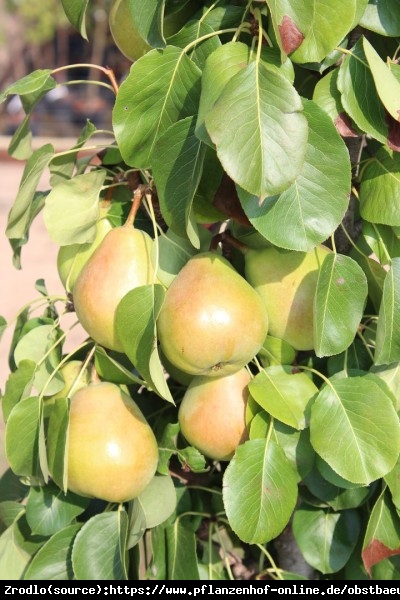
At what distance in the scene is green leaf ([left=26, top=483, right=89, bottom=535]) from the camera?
0.91 m

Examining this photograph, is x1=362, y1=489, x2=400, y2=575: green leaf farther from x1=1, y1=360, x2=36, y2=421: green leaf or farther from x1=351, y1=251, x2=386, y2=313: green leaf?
x1=1, y1=360, x2=36, y2=421: green leaf

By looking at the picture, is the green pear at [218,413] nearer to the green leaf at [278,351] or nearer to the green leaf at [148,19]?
the green leaf at [278,351]

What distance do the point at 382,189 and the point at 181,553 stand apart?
1.71 feet

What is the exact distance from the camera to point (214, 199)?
2.43 ft

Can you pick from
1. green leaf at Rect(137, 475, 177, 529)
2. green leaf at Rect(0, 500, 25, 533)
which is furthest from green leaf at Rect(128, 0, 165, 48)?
green leaf at Rect(0, 500, 25, 533)

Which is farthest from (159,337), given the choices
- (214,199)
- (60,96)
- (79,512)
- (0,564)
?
(60,96)

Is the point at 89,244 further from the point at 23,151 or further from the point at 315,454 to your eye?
the point at 315,454

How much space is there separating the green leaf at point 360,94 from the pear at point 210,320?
20 centimetres

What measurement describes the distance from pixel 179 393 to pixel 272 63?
46 centimetres

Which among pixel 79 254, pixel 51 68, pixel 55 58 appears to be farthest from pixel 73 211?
pixel 55 58

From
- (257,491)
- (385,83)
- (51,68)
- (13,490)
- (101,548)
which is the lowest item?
(51,68)

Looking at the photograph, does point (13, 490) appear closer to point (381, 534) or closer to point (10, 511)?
point (10, 511)

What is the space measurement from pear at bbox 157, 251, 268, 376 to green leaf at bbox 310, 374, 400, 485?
10cm

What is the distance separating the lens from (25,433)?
849mm
